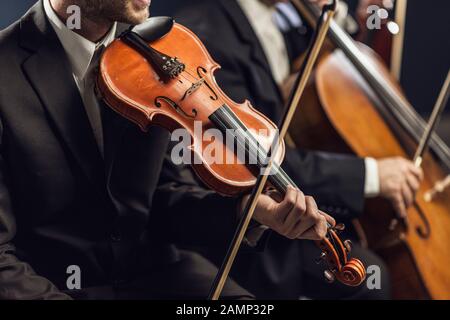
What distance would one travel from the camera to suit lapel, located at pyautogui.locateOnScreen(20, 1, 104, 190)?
0.93m

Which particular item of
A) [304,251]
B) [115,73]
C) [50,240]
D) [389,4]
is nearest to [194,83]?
[115,73]

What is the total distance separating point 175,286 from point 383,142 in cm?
56

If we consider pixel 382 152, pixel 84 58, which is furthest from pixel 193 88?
pixel 382 152

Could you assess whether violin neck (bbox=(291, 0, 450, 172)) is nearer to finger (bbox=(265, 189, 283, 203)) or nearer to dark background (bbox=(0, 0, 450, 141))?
finger (bbox=(265, 189, 283, 203))

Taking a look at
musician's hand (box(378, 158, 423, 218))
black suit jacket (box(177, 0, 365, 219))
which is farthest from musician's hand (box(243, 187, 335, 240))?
musician's hand (box(378, 158, 423, 218))

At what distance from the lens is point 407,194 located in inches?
51.5

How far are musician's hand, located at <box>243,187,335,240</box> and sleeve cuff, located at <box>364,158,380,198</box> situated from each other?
1.44 feet

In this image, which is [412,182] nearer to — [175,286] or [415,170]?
[415,170]

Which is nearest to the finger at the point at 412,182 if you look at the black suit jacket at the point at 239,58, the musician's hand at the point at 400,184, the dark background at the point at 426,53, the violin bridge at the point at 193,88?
the musician's hand at the point at 400,184

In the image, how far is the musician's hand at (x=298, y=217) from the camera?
35.1 inches

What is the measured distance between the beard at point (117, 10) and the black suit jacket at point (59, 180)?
64mm
